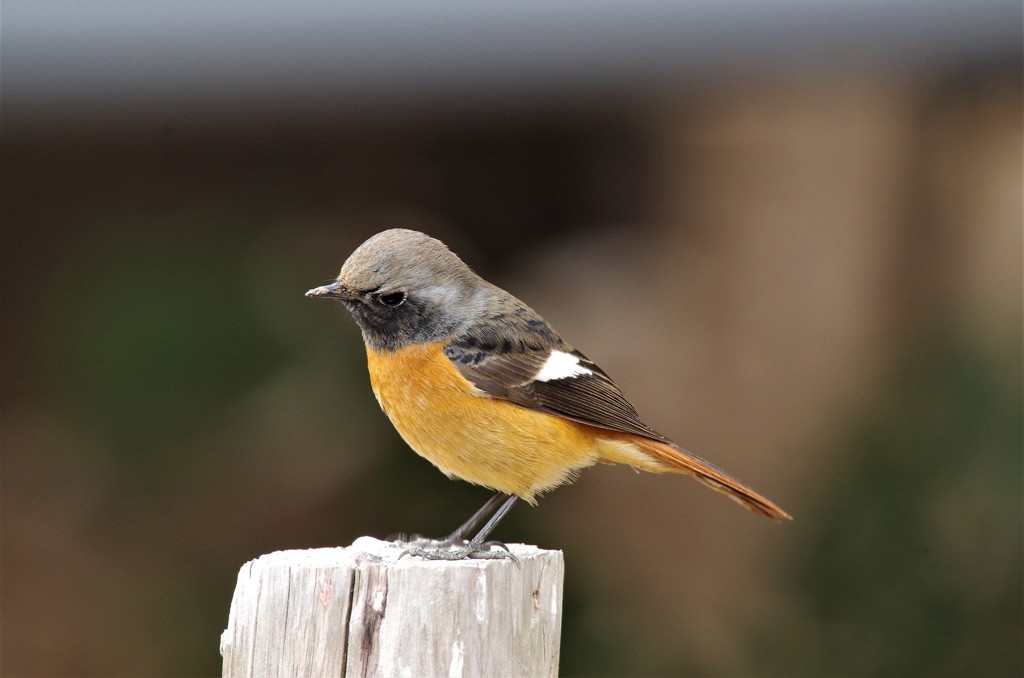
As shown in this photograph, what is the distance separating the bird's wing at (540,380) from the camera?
5172 millimetres

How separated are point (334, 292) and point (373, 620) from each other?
1.49 metres

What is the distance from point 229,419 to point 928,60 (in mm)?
5868

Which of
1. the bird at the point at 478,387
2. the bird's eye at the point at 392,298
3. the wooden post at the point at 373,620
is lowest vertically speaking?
the wooden post at the point at 373,620

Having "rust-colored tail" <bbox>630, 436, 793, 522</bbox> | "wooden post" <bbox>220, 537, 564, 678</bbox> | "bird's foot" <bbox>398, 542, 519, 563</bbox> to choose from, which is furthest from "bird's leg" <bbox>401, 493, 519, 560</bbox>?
"rust-colored tail" <bbox>630, 436, 793, 522</bbox>

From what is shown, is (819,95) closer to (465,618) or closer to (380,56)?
(380,56)

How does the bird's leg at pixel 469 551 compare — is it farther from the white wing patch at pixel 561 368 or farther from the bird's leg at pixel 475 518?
the white wing patch at pixel 561 368

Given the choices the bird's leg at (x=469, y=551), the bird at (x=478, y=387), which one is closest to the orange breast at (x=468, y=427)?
the bird at (x=478, y=387)

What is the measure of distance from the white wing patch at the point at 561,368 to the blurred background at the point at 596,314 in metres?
2.93

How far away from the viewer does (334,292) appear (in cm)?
489

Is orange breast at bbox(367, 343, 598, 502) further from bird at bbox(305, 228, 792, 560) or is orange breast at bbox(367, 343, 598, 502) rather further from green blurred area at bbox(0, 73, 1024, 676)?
green blurred area at bbox(0, 73, 1024, 676)

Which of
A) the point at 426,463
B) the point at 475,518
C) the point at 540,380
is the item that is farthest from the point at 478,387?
the point at 426,463

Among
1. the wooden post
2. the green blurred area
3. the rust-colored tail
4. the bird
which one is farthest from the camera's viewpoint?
the green blurred area

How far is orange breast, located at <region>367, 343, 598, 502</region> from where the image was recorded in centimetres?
504

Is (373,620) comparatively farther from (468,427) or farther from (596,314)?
(596,314)
